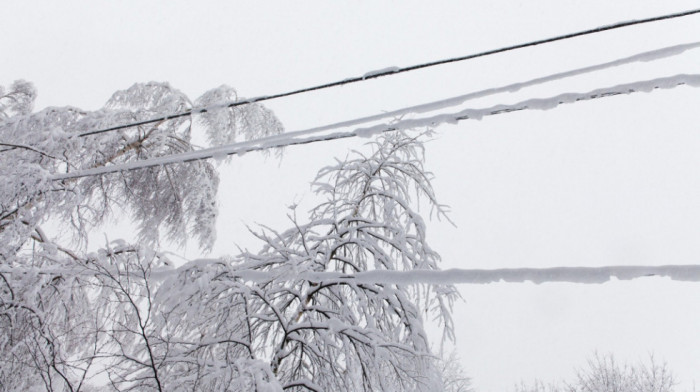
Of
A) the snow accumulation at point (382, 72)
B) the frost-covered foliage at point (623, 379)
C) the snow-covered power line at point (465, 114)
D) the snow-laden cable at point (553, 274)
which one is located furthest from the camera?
the frost-covered foliage at point (623, 379)

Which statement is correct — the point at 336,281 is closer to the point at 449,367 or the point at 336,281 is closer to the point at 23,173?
the point at 23,173

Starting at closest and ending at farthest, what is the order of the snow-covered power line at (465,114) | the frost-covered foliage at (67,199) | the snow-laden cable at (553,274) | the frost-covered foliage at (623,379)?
the snow-laden cable at (553,274) < the snow-covered power line at (465,114) < the frost-covered foliage at (67,199) < the frost-covered foliage at (623,379)

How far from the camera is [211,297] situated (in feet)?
10.0

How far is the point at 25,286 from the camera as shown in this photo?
12.6 feet

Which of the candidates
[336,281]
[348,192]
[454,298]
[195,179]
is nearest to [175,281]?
[336,281]

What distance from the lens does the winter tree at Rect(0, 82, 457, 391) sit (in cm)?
297

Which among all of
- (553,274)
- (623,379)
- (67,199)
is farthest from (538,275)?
(623,379)

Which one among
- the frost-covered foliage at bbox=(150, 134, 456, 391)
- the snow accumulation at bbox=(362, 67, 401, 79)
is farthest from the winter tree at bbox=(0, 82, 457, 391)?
the snow accumulation at bbox=(362, 67, 401, 79)

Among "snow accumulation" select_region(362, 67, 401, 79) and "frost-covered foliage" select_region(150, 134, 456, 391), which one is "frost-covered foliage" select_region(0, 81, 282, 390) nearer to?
"frost-covered foliage" select_region(150, 134, 456, 391)

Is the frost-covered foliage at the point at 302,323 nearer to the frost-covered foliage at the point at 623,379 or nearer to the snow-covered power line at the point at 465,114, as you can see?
the snow-covered power line at the point at 465,114

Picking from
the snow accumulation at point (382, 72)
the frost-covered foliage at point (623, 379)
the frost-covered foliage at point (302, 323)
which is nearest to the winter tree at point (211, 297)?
the frost-covered foliage at point (302, 323)

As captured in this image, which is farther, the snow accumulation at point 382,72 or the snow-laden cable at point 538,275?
the snow accumulation at point 382,72

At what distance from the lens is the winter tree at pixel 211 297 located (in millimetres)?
2973

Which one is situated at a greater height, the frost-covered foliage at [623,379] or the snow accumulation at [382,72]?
the snow accumulation at [382,72]
